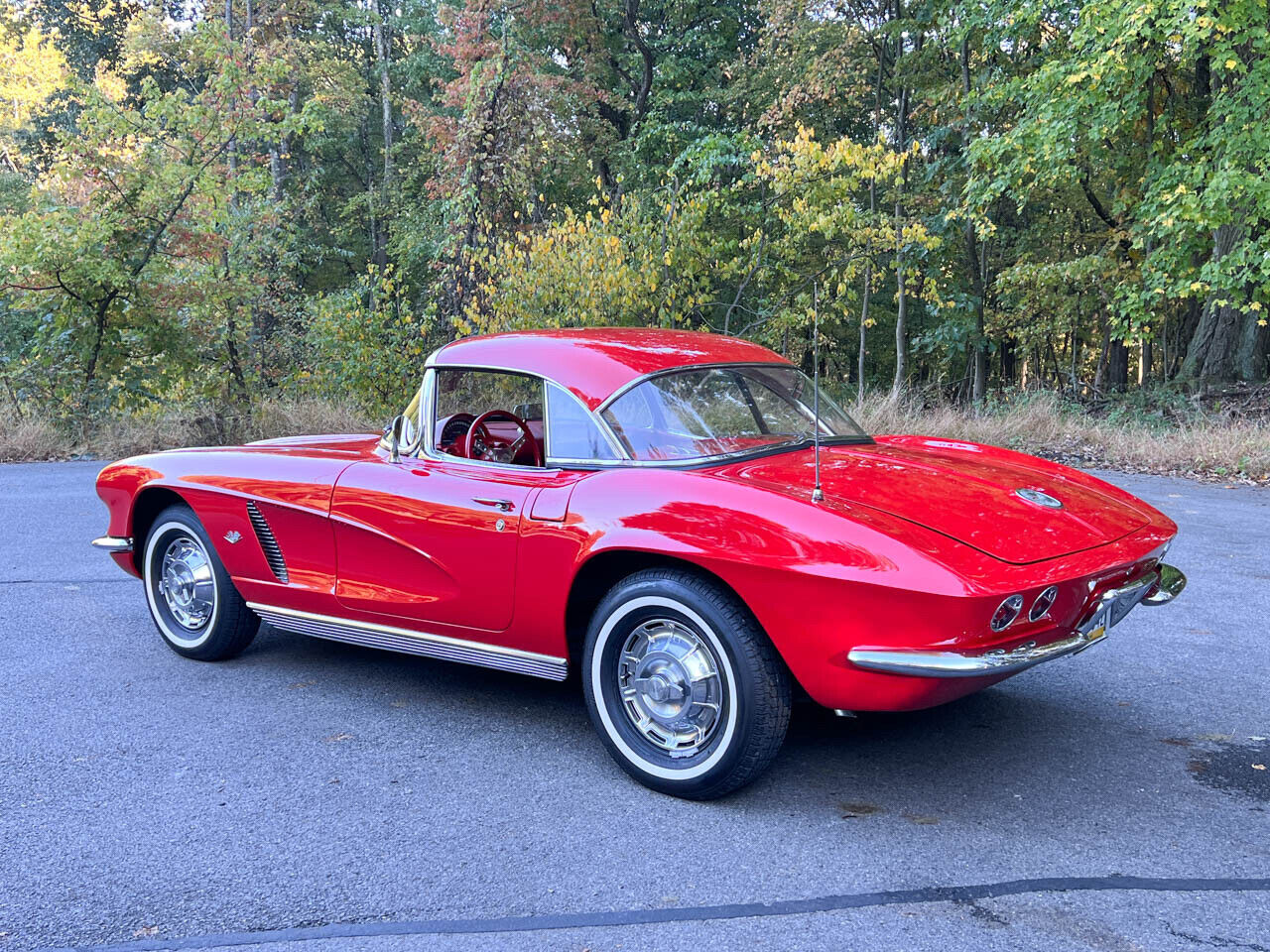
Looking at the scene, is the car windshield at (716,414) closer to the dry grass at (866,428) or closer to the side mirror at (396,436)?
the side mirror at (396,436)

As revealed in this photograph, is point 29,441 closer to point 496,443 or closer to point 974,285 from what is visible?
point 496,443

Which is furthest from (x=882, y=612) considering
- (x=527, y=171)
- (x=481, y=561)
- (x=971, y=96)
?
(x=971, y=96)

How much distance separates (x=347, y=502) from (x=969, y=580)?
7.77 ft

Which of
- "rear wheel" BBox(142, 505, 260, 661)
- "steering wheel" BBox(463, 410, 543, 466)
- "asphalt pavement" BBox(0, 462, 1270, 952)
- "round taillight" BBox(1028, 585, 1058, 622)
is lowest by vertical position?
"asphalt pavement" BBox(0, 462, 1270, 952)

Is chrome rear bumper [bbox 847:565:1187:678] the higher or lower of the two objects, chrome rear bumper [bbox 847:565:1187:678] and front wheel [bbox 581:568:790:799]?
the higher

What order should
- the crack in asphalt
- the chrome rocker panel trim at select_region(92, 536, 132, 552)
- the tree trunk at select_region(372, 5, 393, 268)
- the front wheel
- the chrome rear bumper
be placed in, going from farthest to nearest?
1. the tree trunk at select_region(372, 5, 393, 268)
2. the chrome rocker panel trim at select_region(92, 536, 132, 552)
3. the front wheel
4. the chrome rear bumper
5. the crack in asphalt

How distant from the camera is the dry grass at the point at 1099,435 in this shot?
10.9m

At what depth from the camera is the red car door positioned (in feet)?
11.4

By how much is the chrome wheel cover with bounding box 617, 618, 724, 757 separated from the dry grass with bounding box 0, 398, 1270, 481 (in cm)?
944

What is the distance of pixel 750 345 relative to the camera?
4379 millimetres

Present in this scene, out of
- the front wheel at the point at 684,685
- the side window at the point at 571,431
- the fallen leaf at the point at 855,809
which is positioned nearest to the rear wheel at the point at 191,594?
the side window at the point at 571,431

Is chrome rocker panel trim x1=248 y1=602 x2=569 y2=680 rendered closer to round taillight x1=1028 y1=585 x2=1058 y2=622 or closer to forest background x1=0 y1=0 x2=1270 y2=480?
round taillight x1=1028 y1=585 x2=1058 y2=622

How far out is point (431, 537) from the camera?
3.64 m

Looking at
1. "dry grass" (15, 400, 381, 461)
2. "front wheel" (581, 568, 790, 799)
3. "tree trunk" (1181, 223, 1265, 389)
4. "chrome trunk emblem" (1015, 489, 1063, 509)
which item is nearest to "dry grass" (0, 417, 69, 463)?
"dry grass" (15, 400, 381, 461)
